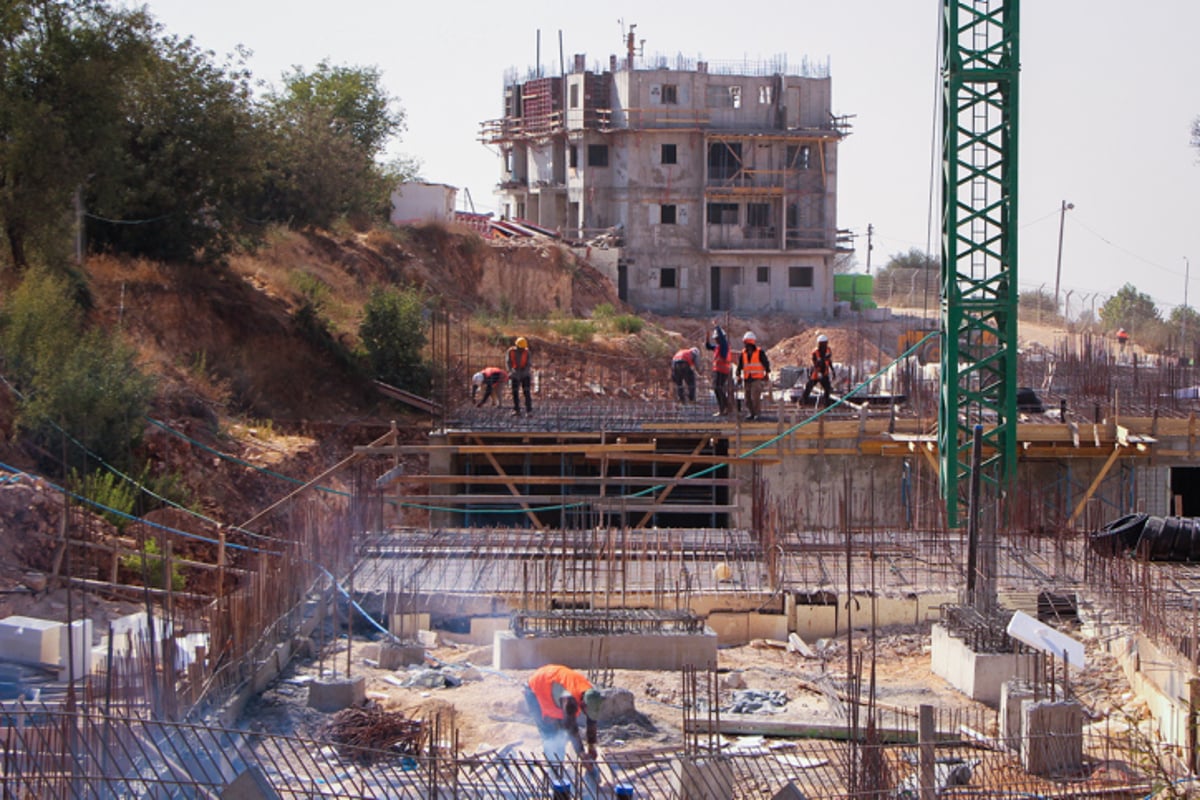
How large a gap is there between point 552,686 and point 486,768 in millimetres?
1746

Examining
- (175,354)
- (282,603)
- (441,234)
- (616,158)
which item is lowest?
(282,603)

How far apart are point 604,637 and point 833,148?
3397cm

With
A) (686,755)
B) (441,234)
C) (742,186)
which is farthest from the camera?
(742,186)

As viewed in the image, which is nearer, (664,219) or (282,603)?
(282,603)

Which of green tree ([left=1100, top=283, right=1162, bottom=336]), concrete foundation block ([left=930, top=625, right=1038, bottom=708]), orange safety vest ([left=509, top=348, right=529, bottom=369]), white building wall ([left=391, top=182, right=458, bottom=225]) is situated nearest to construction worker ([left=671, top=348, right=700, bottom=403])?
orange safety vest ([left=509, top=348, right=529, bottom=369])

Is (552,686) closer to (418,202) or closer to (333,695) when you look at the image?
(333,695)

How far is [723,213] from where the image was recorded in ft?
141

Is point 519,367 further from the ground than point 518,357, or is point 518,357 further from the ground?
point 518,357

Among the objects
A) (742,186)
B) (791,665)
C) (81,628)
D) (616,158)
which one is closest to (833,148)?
(742,186)

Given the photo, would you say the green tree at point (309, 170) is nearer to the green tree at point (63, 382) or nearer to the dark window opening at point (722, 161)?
the green tree at point (63, 382)

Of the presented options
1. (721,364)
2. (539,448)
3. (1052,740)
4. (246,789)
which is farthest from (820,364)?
(246,789)

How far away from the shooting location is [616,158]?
140 feet

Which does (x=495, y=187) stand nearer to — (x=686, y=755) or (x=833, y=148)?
(x=833, y=148)

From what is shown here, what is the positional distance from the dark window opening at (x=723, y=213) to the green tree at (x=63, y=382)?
1084 inches
